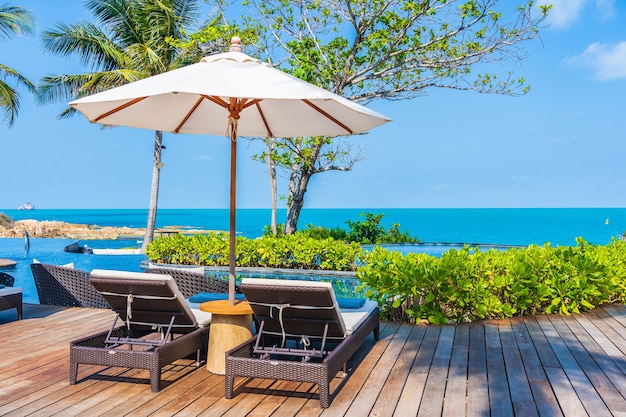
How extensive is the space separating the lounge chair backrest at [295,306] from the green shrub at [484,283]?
2.03 m

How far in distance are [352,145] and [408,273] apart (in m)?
7.77

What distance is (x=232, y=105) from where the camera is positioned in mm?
4297

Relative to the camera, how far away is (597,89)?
2744 inches

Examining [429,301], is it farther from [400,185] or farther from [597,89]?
[400,185]

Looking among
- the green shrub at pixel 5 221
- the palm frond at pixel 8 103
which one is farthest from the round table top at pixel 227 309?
the green shrub at pixel 5 221

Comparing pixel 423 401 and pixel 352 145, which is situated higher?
pixel 352 145

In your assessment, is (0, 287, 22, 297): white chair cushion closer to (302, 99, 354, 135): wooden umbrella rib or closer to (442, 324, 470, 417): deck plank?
(302, 99, 354, 135): wooden umbrella rib

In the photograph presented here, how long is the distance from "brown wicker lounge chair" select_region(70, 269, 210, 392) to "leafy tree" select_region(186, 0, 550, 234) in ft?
29.2

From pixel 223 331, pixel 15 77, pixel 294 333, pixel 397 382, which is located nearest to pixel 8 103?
pixel 15 77

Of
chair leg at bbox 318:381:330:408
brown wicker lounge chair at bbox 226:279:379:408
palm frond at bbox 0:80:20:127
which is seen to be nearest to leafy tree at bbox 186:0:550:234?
palm frond at bbox 0:80:20:127

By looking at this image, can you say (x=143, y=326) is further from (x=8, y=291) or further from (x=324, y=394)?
(x=8, y=291)

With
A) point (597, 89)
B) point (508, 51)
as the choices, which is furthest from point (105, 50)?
point (597, 89)

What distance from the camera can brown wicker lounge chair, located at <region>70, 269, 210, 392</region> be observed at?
3.75m

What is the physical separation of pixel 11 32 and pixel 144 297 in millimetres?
14483
